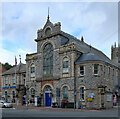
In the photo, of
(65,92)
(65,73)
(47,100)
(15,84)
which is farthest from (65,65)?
(15,84)

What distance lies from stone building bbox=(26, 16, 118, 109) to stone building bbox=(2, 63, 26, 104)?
4234 mm

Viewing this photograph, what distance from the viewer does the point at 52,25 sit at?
122ft

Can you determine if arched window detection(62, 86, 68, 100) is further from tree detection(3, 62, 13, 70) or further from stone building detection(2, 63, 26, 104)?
tree detection(3, 62, 13, 70)

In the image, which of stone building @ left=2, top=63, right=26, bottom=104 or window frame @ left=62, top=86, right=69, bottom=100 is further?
stone building @ left=2, top=63, right=26, bottom=104

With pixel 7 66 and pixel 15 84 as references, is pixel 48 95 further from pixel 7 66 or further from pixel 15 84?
pixel 7 66

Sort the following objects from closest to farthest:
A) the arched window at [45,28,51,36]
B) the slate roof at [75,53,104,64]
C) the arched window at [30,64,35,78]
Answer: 1. the slate roof at [75,53,104,64]
2. the arched window at [45,28,51,36]
3. the arched window at [30,64,35,78]

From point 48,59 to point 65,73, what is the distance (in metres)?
4.94

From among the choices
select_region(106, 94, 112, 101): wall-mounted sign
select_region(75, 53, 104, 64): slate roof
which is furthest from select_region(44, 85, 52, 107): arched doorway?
select_region(106, 94, 112, 101): wall-mounted sign

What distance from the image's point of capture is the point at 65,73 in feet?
112

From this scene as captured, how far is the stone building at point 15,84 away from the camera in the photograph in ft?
142

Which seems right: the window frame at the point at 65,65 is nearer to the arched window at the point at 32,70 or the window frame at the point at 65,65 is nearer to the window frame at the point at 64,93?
the window frame at the point at 64,93

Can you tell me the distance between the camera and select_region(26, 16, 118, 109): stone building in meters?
31.7

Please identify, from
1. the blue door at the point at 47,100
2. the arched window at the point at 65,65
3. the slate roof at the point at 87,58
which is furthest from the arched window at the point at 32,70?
the slate roof at the point at 87,58

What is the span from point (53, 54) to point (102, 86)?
1021cm
